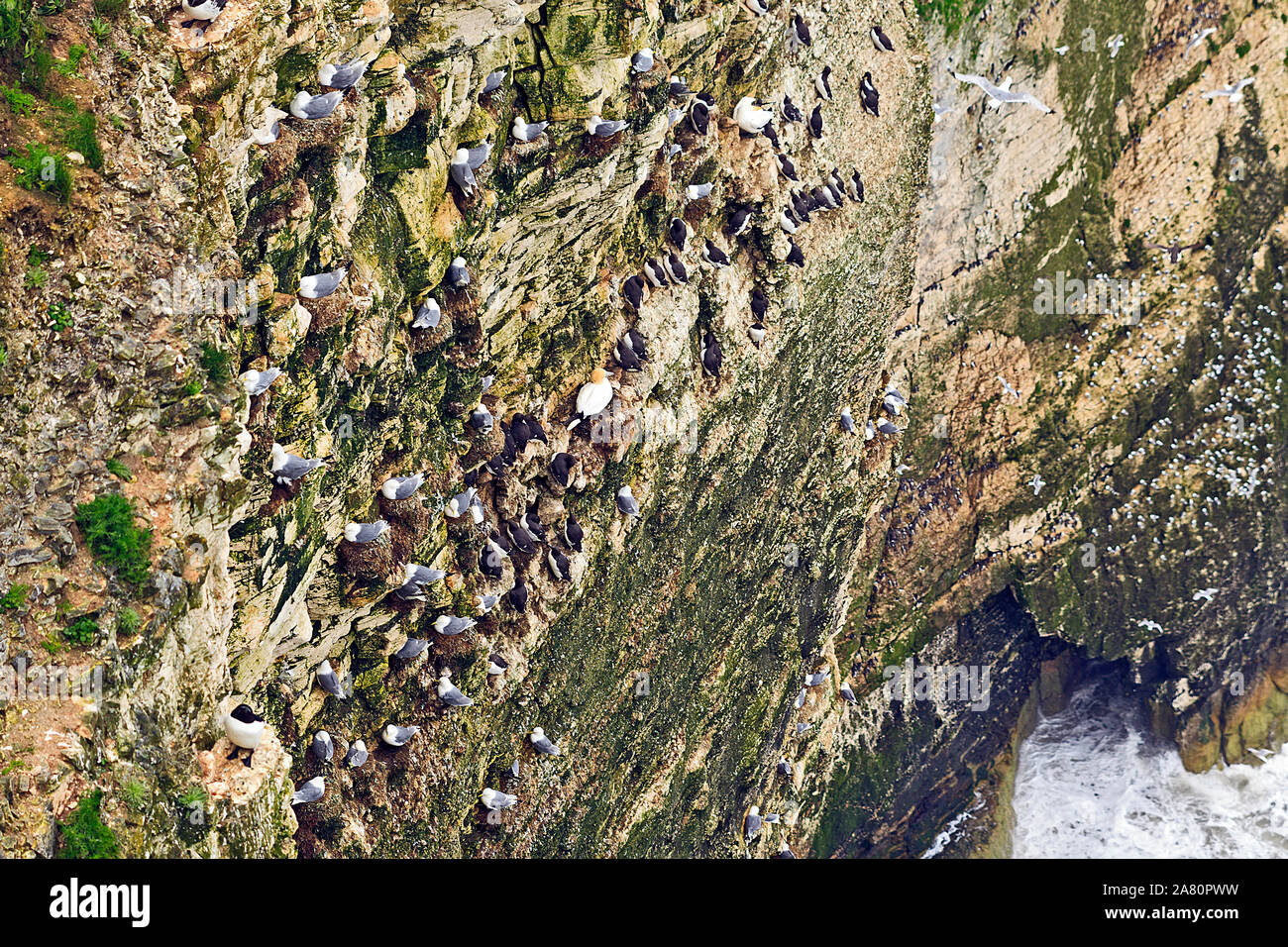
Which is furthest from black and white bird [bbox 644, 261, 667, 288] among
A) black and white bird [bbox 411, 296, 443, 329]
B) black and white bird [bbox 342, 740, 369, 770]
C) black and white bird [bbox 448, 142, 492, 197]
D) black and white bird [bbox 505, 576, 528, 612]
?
black and white bird [bbox 342, 740, 369, 770]

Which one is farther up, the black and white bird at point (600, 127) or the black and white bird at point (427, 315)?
the black and white bird at point (600, 127)

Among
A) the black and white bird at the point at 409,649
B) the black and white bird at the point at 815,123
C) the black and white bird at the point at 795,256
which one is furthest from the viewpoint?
the black and white bird at the point at 815,123

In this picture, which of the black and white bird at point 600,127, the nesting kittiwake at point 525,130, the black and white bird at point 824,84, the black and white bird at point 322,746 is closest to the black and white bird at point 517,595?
the black and white bird at point 322,746

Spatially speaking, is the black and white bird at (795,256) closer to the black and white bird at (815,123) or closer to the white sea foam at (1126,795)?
the black and white bird at (815,123)

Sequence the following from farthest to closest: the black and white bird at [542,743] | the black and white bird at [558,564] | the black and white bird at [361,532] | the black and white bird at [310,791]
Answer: the black and white bird at [542,743] < the black and white bird at [558,564] < the black and white bird at [361,532] < the black and white bird at [310,791]

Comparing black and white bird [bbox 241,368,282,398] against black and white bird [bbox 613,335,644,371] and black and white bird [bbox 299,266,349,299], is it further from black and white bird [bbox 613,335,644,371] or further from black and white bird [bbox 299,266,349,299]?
black and white bird [bbox 613,335,644,371]
